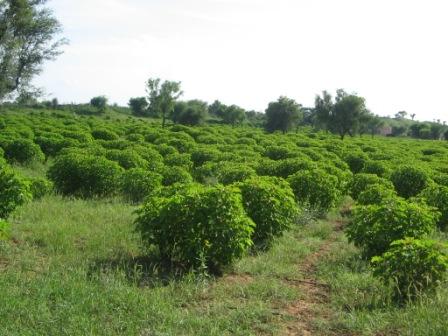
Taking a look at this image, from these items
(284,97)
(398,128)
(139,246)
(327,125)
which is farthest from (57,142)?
(398,128)

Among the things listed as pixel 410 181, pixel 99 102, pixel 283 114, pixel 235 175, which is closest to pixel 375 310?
pixel 235 175

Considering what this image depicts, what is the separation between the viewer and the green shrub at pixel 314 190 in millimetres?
11438

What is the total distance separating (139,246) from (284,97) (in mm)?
55440

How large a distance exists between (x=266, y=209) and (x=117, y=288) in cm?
340

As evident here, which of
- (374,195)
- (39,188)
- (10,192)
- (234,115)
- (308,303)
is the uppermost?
(234,115)

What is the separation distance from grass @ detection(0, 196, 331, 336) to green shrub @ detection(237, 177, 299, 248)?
332 millimetres

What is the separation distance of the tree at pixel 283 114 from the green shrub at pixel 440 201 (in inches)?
1950

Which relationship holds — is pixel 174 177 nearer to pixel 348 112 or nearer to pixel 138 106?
pixel 348 112

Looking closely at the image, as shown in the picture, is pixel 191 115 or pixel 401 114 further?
pixel 401 114

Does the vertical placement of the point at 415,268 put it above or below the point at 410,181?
below

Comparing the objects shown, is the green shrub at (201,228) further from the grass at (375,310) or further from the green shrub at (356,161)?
the green shrub at (356,161)

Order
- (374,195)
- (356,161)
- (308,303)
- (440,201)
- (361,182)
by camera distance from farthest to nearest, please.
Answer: (356,161) < (361,182) < (374,195) < (440,201) < (308,303)

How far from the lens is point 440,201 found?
10.8 meters

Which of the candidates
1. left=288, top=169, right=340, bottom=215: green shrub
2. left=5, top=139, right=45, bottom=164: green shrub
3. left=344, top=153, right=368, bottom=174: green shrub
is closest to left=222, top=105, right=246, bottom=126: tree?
left=344, top=153, right=368, bottom=174: green shrub
